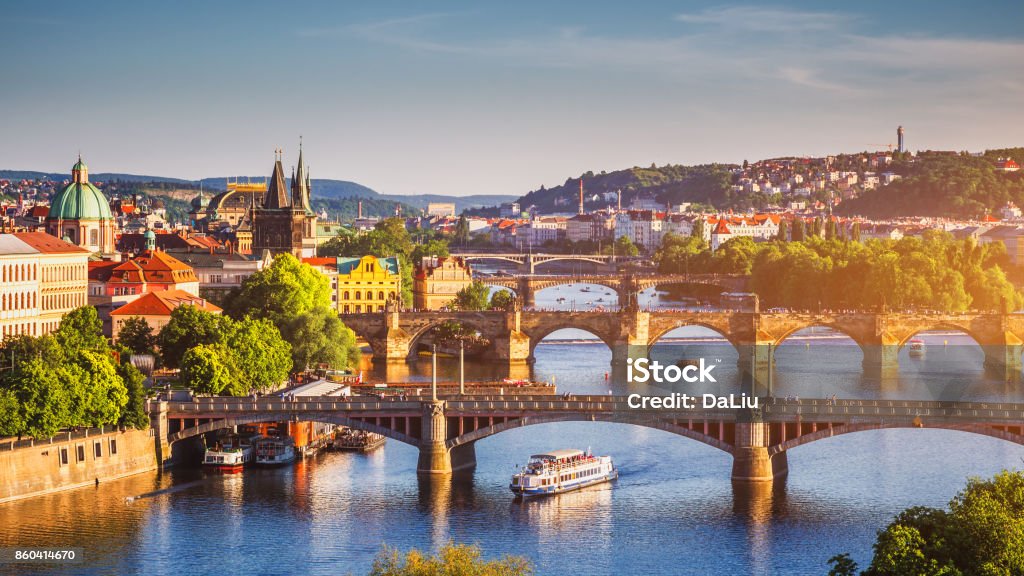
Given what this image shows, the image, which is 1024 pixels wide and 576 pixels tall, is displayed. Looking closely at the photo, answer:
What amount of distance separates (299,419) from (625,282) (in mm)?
77953

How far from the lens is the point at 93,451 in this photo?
5316 cm

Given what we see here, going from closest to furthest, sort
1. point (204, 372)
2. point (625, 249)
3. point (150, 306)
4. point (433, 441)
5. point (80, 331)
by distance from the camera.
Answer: point (433, 441), point (204, 372), point (80, 331), point (150, 306), point (625, 249)

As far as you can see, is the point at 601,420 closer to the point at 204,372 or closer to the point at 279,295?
the point at 204,372

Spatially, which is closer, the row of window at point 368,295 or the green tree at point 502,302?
the green tree at point 502,302

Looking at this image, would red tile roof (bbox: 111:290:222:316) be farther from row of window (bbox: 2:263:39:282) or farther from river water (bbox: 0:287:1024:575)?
river water (bbox: 0:287:1024:575)

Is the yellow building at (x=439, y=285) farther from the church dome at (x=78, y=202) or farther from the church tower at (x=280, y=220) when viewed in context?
the church dome at (x=78, y=202)

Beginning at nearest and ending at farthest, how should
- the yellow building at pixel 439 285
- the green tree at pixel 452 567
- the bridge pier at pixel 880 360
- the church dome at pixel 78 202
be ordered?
the green tree at pixel 452 567 < the bridge pier at pixel 880 360 < the church dome at pixel 78 202 < the yellow building at pixel 439 285

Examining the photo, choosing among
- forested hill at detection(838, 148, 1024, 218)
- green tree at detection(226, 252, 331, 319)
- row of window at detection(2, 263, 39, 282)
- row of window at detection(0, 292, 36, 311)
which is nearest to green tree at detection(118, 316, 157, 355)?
row of window at detection(0, 292, 36, 311)

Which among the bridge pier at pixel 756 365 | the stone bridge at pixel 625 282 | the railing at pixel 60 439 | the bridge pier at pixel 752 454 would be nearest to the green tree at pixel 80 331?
the railing at pixel 60 439

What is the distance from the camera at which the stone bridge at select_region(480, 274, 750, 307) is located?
13100cm

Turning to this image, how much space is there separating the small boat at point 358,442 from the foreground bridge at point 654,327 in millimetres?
28351

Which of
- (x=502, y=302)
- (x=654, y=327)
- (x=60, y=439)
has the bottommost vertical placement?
(x=60, y=439)

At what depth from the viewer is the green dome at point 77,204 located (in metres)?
95.9

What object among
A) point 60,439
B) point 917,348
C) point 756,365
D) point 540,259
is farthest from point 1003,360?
point 540,259
